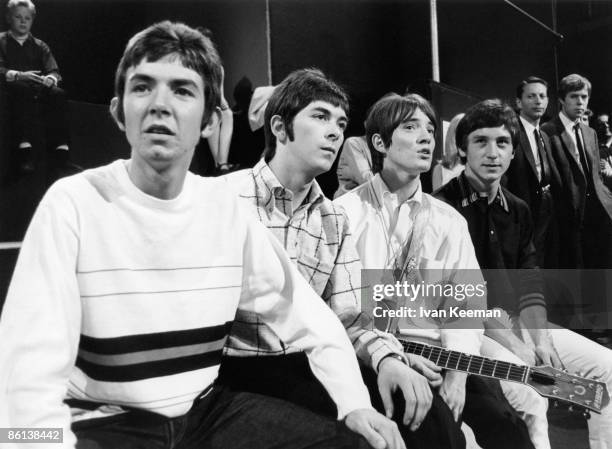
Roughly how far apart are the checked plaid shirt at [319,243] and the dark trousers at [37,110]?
0.41 m

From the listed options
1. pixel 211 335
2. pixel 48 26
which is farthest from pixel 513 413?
pixel 48 26

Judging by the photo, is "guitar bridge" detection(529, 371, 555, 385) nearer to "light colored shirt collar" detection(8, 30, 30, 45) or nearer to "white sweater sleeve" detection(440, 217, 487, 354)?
"white sweater sleeve" detection(440, 217, 487, 354)

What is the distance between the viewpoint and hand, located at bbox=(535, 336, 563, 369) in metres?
1.59

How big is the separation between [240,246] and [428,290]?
64cm

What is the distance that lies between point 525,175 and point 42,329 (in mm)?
1394

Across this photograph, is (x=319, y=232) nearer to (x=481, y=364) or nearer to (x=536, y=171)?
(x=481, y=364)

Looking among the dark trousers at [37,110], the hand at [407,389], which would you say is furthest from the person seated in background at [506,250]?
the dark trousers at [37,110]

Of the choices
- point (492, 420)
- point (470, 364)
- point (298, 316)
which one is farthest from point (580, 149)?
point (298, 316)

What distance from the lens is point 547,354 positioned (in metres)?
1.59

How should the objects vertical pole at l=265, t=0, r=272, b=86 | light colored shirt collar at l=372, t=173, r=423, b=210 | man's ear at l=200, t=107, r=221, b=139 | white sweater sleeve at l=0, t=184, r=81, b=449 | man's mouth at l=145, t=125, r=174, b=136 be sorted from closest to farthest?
white sweater sleeve at l=0, t=184, r=81, b=449
man's mouth at l=145, t=125, r=174, b=136
man's ear at l=200, t=107, r=221, b=139
vertical pole at l=265, t=0, r=272, b=86
light colored shirt collar at l=372, t=173, r=423, b=210

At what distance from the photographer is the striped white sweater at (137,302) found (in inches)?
35.1

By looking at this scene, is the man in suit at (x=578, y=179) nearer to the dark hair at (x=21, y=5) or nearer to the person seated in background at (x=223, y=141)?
the person seated in background at (x=223, y=141)

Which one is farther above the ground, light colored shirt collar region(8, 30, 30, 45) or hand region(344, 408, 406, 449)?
light colored shirt collar region(8, 30, 30, 45)

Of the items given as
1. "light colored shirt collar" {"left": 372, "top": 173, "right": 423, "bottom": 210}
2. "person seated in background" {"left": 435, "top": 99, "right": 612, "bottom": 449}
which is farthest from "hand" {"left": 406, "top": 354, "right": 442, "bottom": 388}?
"light colored shirt collar" {"left": 372, "top": 173, "right": 423, "bottom": 210}
